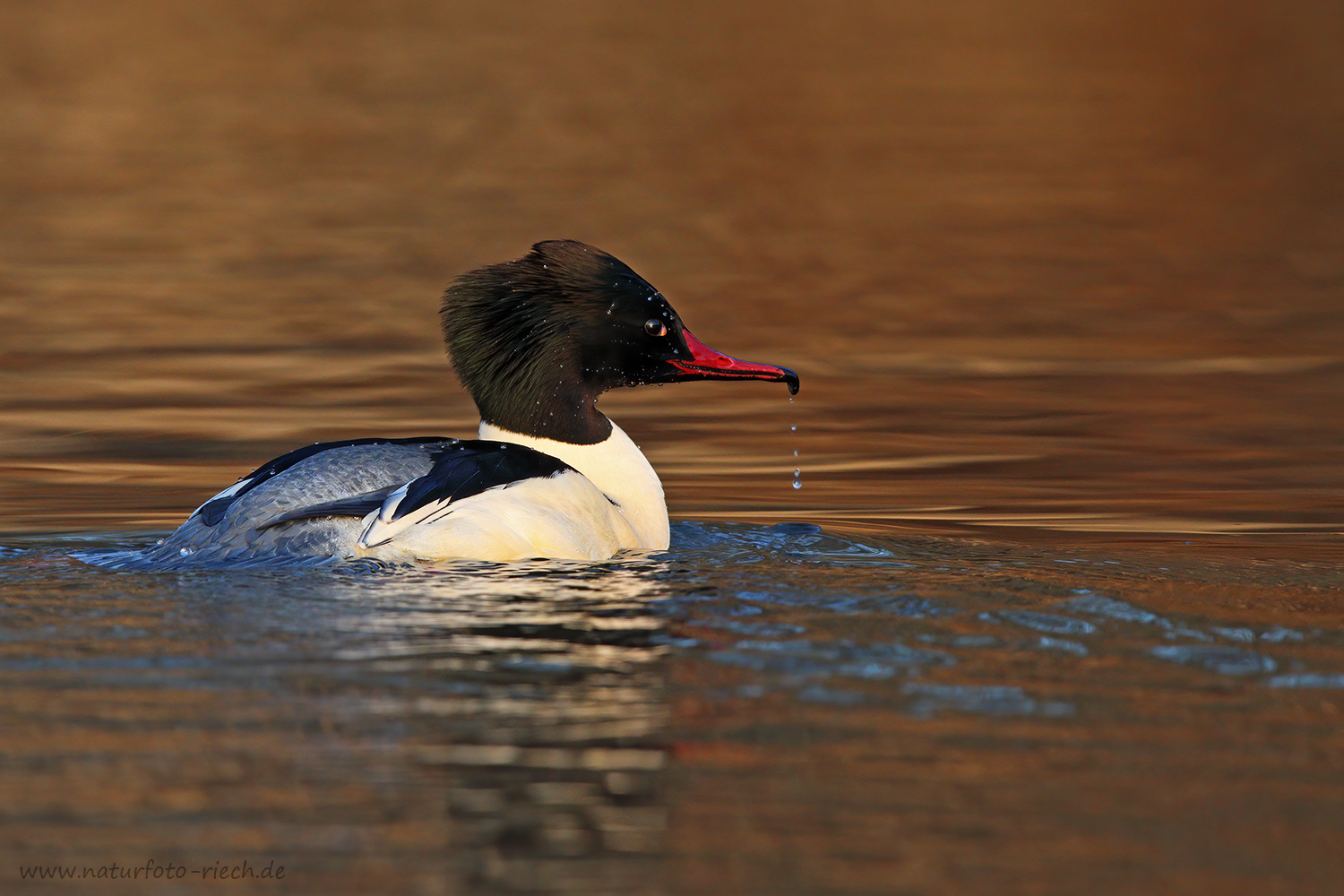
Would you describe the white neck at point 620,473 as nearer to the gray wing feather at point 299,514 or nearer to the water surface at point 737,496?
the water surface at point 737,496

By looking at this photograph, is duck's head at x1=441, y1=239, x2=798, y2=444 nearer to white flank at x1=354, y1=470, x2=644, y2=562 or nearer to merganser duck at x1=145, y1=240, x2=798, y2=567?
merganser duck at x1=145, y1=240, x2=798, y2=567

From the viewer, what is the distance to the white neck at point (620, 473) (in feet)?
23.3

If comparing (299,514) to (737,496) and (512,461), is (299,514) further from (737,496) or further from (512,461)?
(737,496)

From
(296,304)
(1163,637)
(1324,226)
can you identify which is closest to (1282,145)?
(1324,226)

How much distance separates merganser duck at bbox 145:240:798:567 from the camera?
20.1ft

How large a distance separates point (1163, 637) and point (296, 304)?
1028 cm

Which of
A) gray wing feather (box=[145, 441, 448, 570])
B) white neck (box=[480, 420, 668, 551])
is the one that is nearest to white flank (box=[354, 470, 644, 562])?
gray wing feather (box=[145, 441, 448, 570])

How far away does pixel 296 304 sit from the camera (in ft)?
47.0

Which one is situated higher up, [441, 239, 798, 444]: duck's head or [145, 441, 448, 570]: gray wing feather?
[441, 239, 798, 444]: duck's head

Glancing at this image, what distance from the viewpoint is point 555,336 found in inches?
281

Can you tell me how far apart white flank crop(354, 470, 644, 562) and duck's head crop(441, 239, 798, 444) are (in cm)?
70

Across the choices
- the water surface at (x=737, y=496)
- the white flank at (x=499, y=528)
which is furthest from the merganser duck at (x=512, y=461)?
the water surface at (x=737, y=496)

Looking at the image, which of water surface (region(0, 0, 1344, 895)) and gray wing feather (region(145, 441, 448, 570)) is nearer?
water surface (region(0, 0, 1344, 895))

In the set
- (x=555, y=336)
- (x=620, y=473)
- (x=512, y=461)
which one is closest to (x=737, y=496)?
(x=620, y=473)
